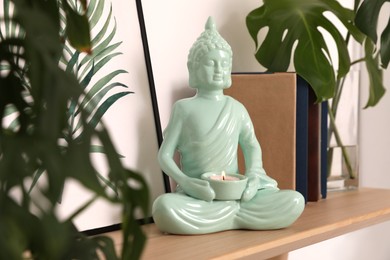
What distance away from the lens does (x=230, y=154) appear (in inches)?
36.2

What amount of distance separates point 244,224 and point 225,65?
0.22 m

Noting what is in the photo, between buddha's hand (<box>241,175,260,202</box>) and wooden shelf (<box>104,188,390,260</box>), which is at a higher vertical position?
buddha's hand (<box>241,175,260,202</box>)

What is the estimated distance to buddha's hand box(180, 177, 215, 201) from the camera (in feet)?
2.80

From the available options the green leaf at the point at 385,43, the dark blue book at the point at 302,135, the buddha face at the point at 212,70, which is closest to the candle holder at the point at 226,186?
the buddha face at the point at 212,70

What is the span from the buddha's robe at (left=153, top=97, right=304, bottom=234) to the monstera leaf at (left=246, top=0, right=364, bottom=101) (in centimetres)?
20

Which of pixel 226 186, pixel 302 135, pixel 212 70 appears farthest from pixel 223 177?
pixel 302 135

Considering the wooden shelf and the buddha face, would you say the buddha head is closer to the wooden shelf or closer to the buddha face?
the buddha face

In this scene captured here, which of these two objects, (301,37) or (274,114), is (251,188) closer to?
(274,114)

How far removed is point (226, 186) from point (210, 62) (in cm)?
17

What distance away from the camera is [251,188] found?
89 cm

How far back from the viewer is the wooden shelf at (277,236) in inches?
30.5

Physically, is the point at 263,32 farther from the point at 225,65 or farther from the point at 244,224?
the point at 244,224

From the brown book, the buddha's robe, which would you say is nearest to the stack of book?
the brown book

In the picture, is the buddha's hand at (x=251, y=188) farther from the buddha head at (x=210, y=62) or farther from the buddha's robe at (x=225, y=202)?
the buddha head at (x=210, y=62)
